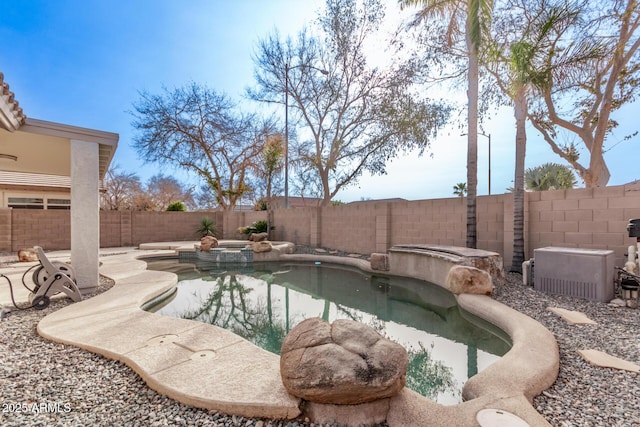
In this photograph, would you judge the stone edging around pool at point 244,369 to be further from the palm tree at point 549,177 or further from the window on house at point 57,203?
the window on house at point 57,203

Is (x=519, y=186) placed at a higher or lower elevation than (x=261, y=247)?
higher

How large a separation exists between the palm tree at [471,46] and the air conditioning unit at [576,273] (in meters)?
1.90

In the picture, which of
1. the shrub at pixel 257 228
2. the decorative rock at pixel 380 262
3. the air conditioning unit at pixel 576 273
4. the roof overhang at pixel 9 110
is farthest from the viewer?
the shrub at pixel 257 228

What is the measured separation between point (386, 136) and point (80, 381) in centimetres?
1209

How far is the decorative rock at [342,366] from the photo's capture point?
1.91 m

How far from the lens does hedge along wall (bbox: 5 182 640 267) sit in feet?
17.5

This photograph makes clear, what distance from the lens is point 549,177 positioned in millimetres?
14133

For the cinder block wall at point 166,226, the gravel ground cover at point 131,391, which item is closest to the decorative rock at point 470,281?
the gravel ground cover at point 131,391

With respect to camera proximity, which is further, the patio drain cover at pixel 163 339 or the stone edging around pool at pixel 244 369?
the patio drain cover at pixel 163 339

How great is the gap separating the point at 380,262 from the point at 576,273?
13.1ft

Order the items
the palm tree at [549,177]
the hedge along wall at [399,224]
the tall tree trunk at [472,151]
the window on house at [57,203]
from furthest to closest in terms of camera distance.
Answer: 1. the window on house at [57,203]
2. the palm tree at [549,177]
3. the tall tree trunk at [472,151]
4. the hedge along wall at [399,224]

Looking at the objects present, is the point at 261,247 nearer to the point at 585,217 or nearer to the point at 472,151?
the point at 472,151

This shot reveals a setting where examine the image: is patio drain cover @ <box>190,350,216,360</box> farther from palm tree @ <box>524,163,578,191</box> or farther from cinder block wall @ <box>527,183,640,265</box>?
palm tree @ <box>524,163,578,191</box>

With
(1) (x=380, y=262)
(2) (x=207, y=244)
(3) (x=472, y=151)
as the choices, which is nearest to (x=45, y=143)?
(2) (x=207, y=244)
